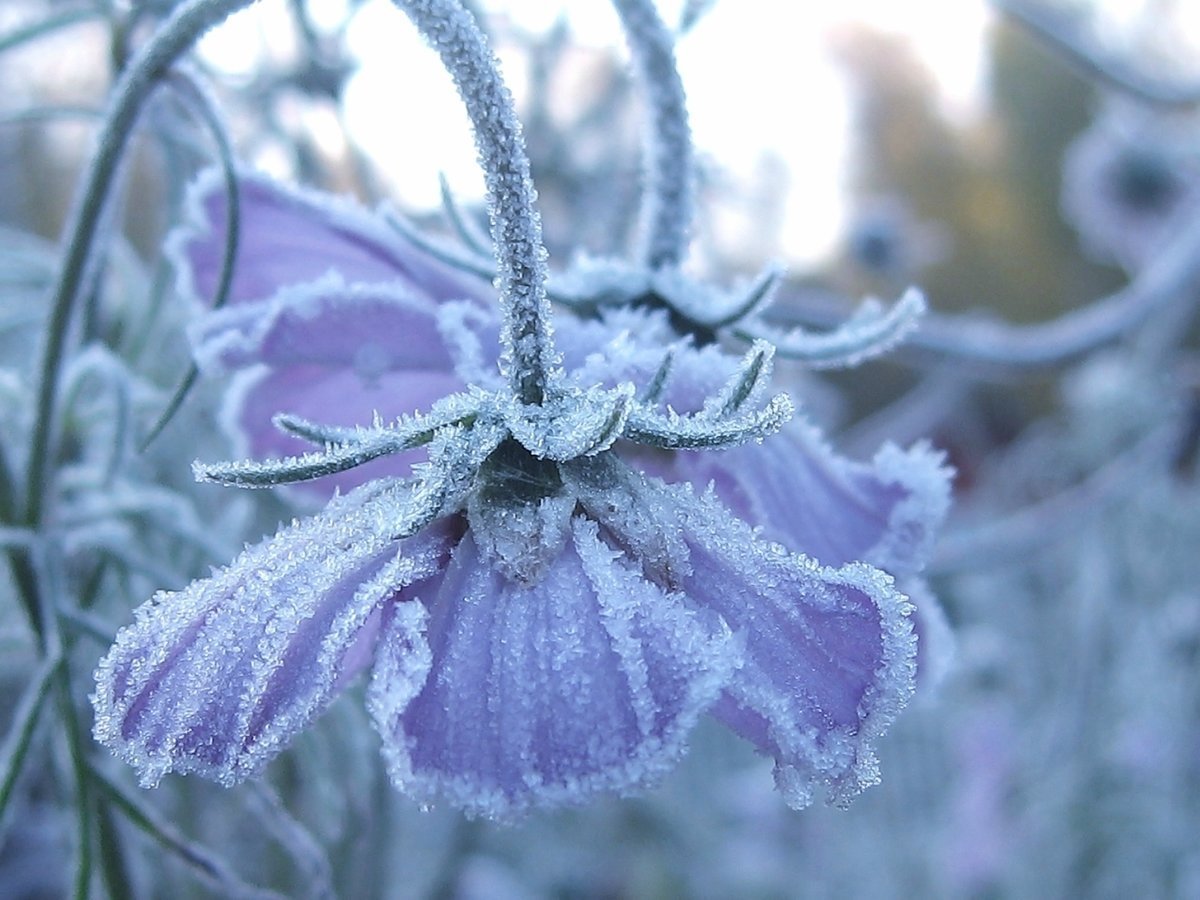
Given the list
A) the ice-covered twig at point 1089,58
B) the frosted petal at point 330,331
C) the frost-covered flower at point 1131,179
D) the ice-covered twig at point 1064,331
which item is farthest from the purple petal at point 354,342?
the frost-covered flower at point 1131,179

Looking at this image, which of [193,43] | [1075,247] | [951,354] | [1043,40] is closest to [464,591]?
[193,43]

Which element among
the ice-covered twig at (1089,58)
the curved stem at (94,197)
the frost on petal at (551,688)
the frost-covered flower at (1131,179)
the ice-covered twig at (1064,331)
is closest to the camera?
the frost on petal at (551,688)

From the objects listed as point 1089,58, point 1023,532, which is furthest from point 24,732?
point 1089,58

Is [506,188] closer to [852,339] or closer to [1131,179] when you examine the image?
[852,339]

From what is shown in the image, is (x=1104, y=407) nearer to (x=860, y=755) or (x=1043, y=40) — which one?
(x=1043, y=40)

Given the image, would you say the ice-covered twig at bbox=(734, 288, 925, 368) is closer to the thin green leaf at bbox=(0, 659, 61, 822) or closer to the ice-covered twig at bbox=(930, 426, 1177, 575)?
the thin green leaf at bbox=(0, 659, 61, 822)

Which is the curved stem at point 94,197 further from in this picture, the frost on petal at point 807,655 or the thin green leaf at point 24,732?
the frost on petal at point 807,655

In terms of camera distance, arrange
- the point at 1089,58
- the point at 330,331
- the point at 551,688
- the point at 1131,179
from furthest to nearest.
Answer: the point at 1131,179, the point at 1089,58, the point at 330,331, the point at 551,688
